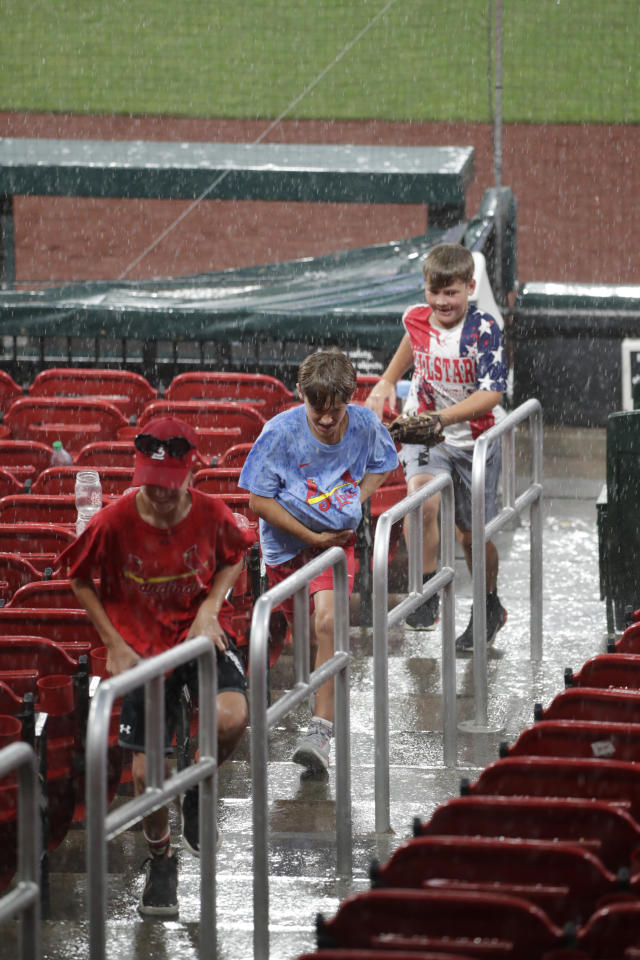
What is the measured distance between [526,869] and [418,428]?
3.24m

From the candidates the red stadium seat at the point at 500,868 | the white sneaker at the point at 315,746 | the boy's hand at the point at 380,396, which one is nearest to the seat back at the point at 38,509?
the boy's hand at the point at 380,396

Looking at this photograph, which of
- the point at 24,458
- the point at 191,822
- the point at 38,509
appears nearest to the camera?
the point at 191,822

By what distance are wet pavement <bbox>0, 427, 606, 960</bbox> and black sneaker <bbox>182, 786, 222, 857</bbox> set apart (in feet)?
0.54

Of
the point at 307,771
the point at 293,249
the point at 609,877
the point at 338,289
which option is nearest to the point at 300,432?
the point at 307,771

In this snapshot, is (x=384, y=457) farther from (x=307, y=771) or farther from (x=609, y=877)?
(x=609, y=877)

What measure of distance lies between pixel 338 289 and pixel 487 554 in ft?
15.8

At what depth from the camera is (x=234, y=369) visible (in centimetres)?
1177

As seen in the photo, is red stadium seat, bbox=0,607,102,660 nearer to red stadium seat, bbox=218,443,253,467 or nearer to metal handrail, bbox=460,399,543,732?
metal handrail, bbox=460,399,543,732

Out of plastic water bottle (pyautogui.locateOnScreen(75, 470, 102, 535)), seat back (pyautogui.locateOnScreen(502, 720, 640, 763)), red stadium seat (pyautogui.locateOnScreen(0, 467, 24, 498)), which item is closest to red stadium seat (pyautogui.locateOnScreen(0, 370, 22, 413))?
red stadium seat (pyautogui.locateOnScreen(0, 467, 24, 498))

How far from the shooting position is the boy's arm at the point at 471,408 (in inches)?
261

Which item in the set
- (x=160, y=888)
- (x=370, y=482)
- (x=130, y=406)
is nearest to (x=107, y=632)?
(x=160, y=888)

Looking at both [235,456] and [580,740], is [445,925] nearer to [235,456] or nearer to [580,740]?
[580,740]

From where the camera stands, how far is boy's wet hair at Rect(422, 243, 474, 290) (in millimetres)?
6676

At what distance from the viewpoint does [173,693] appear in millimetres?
4852
